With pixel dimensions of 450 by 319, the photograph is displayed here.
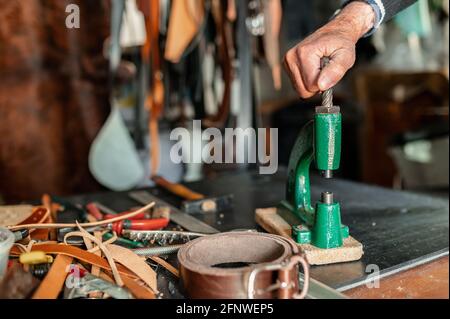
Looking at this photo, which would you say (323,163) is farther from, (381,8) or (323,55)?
(381,8)

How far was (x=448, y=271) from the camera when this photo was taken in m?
0.89

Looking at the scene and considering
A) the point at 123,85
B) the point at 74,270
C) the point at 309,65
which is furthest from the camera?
the point at 123,85

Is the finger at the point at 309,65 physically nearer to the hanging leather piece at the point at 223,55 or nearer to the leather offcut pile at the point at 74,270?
the leather offcut pile at the point at 74,270

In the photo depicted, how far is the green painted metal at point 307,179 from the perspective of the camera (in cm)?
84

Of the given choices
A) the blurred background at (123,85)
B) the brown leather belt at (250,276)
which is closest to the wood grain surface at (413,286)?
the brown leather belt at (250,276)

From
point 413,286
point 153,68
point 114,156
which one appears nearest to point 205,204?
point 413,286

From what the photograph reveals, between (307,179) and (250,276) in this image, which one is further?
(307,179)

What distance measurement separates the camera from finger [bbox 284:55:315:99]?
3.06 ft

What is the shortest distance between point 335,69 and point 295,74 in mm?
92

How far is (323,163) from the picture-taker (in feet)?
2.80

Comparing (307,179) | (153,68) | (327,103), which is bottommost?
(307,179)

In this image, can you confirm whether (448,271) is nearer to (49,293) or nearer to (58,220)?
(49,293)

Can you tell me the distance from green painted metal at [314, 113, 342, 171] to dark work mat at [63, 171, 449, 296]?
0.17m

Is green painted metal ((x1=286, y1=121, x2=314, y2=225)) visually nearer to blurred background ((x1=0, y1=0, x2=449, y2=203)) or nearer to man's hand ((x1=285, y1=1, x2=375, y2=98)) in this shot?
man's hand ((x1=285, y1=1, x2=375, y2=98))
